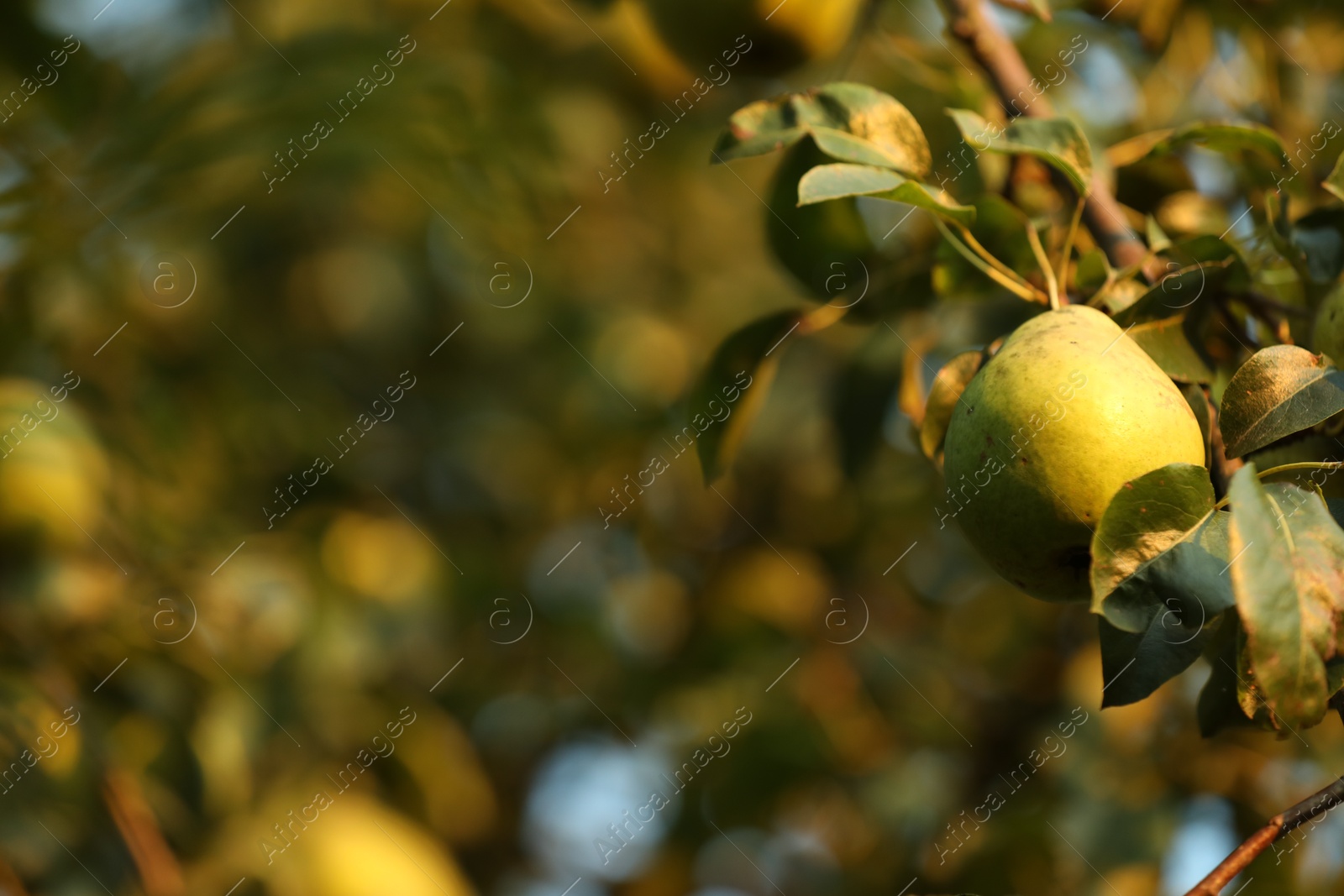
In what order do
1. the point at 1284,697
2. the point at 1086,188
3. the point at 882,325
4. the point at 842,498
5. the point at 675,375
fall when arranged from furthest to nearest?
the point at 675,375
the point at 842,498
the point at 882,325
the point at 1086,188
the point at 1284,697

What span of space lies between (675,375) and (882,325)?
1540 mm

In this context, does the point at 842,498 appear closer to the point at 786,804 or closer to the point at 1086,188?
the point at 786,804

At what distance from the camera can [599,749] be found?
7.72ft

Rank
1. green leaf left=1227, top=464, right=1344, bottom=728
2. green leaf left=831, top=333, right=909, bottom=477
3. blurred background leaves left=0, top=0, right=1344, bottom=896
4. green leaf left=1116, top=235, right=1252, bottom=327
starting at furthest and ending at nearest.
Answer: blurred background leaves left=0, top=0, right=1344, bottom=896
green leaf left=831, top=333, right=909, bottom=477
green leaf left=1116, top=235, right=1252, bottom=327
green leaf left=1227, top=464, right=1344, bottom=728

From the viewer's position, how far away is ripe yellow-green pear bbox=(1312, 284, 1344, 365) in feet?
2.42

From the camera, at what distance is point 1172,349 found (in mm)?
768

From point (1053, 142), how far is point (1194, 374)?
0.20m

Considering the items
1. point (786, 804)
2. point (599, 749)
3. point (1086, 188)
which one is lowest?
point (786, 804)

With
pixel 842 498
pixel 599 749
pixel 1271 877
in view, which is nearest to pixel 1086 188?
pixel 1271 877

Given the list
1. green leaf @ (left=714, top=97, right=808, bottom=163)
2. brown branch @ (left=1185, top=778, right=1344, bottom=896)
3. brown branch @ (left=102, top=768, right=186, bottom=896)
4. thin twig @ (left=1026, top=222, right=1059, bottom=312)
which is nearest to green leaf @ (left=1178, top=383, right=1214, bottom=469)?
thin twig @ (left=1026, top=222, right=1059, bottom=312)

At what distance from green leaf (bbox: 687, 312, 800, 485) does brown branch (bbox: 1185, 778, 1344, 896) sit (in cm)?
55

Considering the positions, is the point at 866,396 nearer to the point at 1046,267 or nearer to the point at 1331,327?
the point at 1046,267

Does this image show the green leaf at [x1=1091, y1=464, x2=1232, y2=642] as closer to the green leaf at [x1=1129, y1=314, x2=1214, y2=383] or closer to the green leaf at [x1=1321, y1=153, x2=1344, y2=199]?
the green leaf at [x1=1129, y1=314, x2=1214, y2=383]

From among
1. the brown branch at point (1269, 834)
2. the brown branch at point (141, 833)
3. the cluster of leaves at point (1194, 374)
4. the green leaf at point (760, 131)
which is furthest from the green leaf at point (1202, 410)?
the brown branch at point (141, 833)
